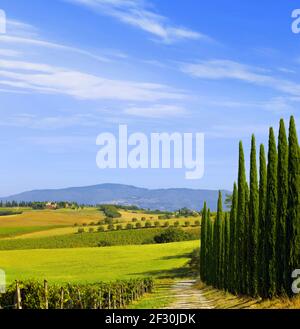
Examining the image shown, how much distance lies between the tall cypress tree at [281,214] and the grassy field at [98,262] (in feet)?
112

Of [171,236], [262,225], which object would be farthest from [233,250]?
[171,236]

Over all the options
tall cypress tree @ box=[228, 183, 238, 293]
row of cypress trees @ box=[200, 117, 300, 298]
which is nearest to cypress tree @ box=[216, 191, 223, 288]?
tall cypress tree @ box=[228, 183, 238, 293]

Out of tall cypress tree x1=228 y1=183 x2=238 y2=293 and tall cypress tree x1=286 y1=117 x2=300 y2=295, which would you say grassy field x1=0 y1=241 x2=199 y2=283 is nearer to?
tall cypress tree x1=228 y1=183 x2=238 y2=293

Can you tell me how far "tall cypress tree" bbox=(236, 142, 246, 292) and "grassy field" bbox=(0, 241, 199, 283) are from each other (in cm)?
2680

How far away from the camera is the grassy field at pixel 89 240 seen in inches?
3711

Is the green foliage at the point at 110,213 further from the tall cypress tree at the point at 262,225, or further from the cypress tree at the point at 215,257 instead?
the tall cypress tree at the point at 262,225

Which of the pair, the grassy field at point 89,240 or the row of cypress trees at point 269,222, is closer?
the row of cypress trees at point 269,222

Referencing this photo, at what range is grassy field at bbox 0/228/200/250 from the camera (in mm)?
94250

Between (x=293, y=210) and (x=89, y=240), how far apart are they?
7667 centimetres

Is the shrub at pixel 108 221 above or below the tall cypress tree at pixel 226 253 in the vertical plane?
below

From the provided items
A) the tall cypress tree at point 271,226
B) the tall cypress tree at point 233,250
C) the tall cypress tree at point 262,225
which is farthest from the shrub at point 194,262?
the tall cypress tree at point 271,226

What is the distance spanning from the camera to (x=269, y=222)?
88.4 ft

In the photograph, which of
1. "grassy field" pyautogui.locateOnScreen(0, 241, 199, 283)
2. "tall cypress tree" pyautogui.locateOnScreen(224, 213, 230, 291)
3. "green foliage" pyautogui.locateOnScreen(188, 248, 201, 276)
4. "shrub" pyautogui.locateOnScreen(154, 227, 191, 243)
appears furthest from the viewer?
"shrub" pyautogui.locateOnScreen(154, 227, 191, 243)
